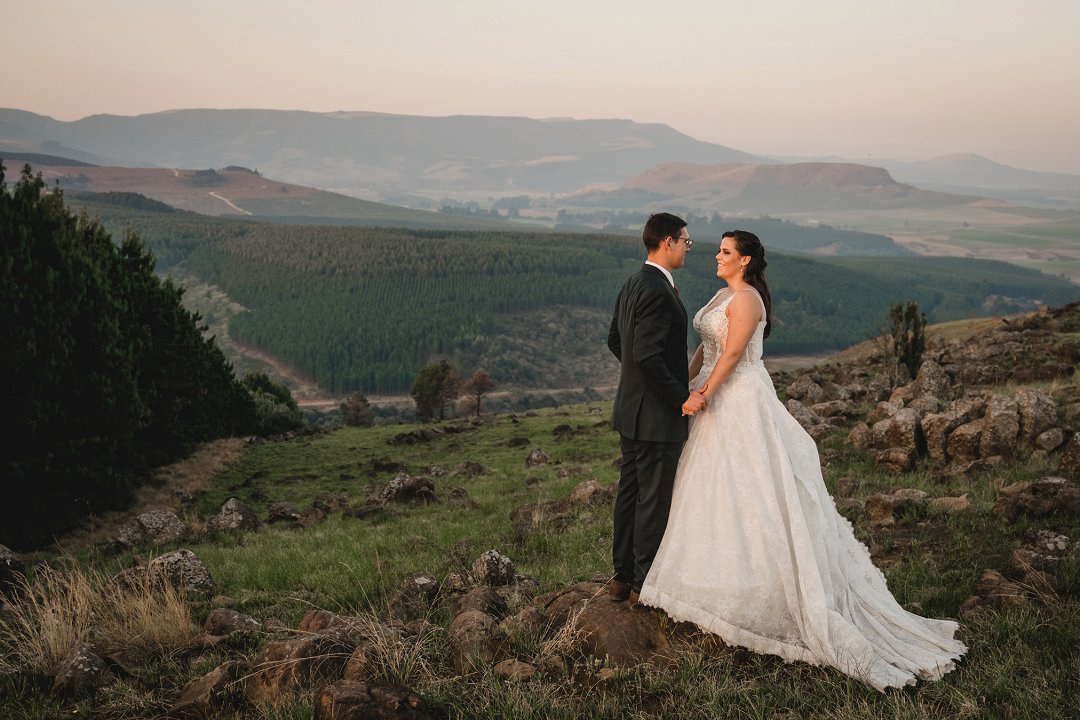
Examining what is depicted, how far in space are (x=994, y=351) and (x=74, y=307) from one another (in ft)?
105

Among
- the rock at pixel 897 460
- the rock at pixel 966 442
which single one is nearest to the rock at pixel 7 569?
the rock at pixel 897 460

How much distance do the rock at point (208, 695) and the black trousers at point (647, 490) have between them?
3795 millimetres

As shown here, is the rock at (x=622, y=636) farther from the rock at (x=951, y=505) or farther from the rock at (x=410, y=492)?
the rock at (x=410, y=492)

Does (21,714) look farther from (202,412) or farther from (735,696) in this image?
(202,412)

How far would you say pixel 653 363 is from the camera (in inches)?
264

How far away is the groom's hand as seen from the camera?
673 centimetres

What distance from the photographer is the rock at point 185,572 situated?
1018 centimetres

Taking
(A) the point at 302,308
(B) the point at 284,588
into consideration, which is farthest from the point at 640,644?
(A) the point at 302,308

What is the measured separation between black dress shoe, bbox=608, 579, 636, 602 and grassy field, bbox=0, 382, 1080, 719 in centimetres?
78

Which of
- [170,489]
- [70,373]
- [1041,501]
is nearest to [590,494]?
[1041,501]

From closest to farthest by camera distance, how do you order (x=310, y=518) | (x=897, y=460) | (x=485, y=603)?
(x=485, y=603), (x=897, y=460), (x=310, y=518)

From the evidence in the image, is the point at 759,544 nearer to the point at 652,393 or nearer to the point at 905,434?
the point at 652,393

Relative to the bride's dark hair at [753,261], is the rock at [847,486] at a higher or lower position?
lower

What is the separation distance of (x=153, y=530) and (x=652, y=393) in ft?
50.6
